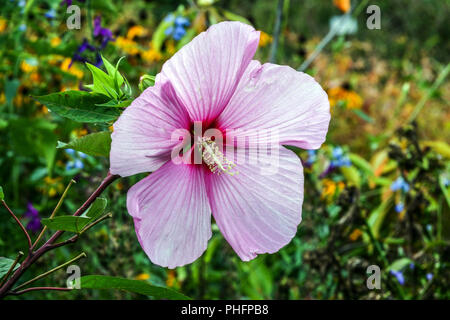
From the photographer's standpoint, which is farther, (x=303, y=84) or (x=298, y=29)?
(x=298, y=29)

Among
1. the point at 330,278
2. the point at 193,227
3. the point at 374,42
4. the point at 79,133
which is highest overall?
the point at 374,42

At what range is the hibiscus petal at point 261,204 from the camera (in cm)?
50

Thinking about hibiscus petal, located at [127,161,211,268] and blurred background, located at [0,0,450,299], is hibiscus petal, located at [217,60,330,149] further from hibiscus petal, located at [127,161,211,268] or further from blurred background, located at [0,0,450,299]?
blurred background, located at [0,0,450,299]

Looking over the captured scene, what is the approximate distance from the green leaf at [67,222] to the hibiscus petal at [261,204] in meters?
0.13

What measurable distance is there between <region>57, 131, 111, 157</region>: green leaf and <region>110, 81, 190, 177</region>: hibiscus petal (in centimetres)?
2

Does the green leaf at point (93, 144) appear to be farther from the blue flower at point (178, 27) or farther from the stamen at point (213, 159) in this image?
the blue flower at point (178, 27)

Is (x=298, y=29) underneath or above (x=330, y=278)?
above

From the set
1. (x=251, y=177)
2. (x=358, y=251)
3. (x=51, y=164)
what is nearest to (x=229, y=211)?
(x=251, y=177)

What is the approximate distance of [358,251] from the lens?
4.42ft

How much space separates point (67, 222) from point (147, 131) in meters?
0.11

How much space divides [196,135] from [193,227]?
0.10m

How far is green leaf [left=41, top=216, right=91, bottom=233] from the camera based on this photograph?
17.3 inches

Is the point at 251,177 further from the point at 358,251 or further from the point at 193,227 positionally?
the point at 358,251

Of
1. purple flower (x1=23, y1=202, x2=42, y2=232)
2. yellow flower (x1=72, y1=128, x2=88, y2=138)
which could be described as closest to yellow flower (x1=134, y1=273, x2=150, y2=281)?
purple flower (x1=23, y1=202, x2=42, y2=232)
